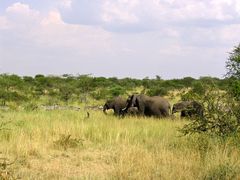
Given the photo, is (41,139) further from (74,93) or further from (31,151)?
(74,93)

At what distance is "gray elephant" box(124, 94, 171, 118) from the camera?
21.0m

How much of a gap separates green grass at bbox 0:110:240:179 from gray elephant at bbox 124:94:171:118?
309 inches

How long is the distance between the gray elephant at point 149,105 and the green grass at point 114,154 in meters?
7.85

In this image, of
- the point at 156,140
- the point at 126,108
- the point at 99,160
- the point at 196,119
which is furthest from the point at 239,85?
the point at 126,108

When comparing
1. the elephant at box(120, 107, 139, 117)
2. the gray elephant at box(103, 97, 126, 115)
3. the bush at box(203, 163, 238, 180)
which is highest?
the gray elephant at box(103, 97, 126, 115)

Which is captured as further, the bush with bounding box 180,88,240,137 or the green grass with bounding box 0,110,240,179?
the bush with bounding box 180,88,240,137

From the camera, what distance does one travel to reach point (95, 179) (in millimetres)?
7629

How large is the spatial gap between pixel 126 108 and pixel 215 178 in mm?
13875

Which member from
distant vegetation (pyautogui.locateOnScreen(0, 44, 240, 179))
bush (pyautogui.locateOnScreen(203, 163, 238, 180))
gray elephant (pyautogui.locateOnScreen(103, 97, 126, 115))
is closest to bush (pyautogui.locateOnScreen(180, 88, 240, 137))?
distant vegetation (pyautogui.locateOnScreen(0, 44, 240, 179))

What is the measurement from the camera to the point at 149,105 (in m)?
21.3

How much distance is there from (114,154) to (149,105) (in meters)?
11.6

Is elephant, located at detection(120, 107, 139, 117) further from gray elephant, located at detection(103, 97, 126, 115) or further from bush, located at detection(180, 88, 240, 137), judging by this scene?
bush, located at detection(180, 88, 240, 137)

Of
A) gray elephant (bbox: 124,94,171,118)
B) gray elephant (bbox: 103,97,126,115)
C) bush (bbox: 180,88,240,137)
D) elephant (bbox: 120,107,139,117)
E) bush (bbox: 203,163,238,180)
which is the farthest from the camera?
gray elephant (bbox: 103,97,126,115)

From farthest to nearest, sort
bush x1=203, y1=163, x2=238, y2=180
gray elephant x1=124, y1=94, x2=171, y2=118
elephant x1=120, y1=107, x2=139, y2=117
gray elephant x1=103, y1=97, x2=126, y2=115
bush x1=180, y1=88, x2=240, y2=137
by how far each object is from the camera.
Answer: gray elephant x1=103, y1=97, x2=126, y2=115 → gray elephant x1=124, y1=94, x2=171, y2=118 → elephant x1=120, y1=107, x2=139, y2=117 → bush x1=180, y1=88, x2=240, y2=137 → bush x1=203, y1=163, x2=238, y2=180
